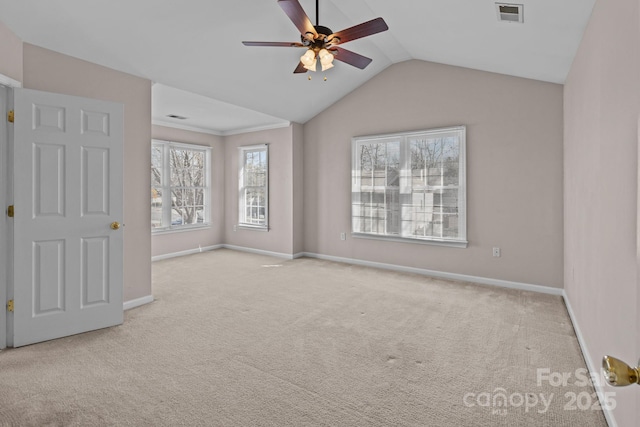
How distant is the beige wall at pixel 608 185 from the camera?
59.6 inches

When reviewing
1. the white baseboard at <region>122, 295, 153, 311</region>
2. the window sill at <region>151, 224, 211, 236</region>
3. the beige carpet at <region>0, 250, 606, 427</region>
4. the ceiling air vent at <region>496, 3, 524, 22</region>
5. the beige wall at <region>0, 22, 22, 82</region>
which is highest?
the ceiling air vent at <region>496, 3, 524, 22</region>

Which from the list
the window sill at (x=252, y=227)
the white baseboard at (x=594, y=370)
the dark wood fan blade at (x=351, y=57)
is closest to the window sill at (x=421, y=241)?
the white baseboard at (x=594, y=370)

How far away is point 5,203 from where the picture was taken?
9.04 feet

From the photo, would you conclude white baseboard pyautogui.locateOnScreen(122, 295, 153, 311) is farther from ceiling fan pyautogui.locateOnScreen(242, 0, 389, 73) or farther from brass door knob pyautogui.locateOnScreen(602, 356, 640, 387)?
brass door knob pyautogui.locateOnScreen(602, 356, 640, 387)

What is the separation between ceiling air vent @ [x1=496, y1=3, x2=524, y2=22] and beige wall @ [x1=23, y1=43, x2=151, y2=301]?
3.51 m

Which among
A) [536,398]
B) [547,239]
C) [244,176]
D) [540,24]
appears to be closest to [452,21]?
[540,24]

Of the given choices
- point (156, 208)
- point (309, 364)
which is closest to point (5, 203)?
point (309, 364)

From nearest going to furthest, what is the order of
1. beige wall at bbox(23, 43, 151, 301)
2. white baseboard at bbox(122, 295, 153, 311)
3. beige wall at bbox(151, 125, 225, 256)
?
beige wall at bbox(23, 43, 151, 301)
white baseboard at bbox(122, 295, 153, 311)
beige wall at bbox(151, 125, 225, 256)

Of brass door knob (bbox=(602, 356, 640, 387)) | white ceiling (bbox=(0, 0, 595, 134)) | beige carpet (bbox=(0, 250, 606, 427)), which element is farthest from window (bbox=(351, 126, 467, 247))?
brass door knob (bbox=(602, 356, 640, 387))

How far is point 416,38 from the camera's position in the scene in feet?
14.0

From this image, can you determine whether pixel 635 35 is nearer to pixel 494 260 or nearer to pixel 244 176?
pixel 494 260

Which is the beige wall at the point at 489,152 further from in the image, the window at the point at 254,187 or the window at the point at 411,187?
the window at the point at 254,187

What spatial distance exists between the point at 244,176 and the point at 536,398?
6213mm

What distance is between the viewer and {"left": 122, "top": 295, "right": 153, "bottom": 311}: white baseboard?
364 cm
